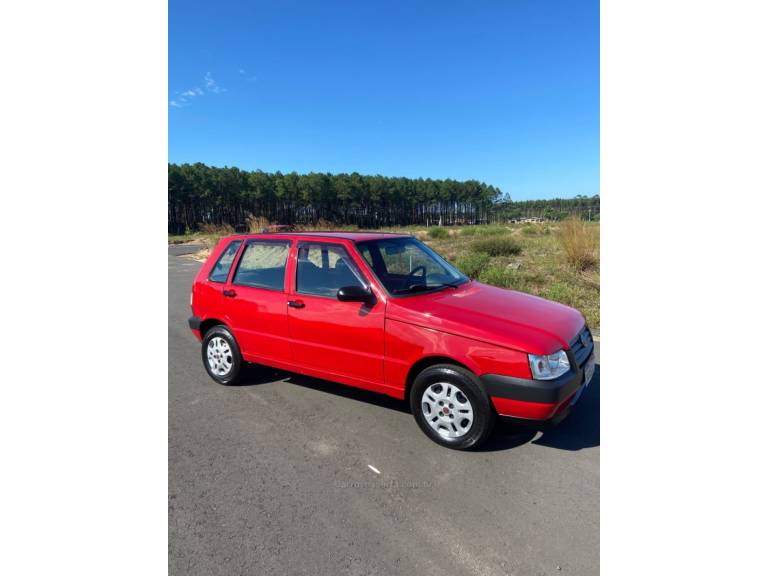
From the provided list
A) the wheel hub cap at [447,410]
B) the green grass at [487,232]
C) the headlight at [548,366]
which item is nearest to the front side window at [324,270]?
the wheel hub cap at [447,410]

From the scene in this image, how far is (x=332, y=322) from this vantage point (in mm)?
3824

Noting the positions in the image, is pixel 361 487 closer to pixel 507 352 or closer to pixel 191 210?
pixel 507 352

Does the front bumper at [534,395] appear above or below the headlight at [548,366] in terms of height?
below

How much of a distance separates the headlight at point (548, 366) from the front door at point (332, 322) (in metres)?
1.20

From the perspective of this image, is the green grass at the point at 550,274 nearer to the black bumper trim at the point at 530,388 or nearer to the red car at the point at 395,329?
the red car at the point at 395,329

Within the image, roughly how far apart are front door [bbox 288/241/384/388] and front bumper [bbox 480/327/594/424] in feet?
3.24

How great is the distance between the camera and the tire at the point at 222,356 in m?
4.65

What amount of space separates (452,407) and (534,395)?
2.08 feet

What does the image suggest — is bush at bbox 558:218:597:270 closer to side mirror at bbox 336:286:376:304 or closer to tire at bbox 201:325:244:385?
side mirror at bbox 336:286:376:304

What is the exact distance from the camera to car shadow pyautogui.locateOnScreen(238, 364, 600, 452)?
3396mm

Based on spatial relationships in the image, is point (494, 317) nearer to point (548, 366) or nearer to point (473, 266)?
point (548, 366)

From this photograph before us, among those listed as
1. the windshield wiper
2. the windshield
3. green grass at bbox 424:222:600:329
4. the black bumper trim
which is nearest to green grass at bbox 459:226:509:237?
green grass at bbox 424:222:600:329

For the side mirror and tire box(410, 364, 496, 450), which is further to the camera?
the side mirror

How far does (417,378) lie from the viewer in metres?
3.41
